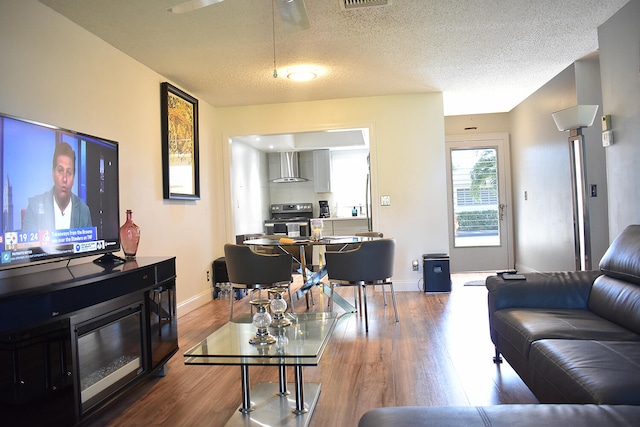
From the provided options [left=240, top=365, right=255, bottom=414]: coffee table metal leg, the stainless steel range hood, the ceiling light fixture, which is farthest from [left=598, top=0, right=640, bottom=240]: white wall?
the stainless steel range hood

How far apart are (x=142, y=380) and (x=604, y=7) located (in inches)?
161

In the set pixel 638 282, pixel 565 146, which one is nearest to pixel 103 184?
pixel 638 282

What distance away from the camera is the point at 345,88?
16.5 ft

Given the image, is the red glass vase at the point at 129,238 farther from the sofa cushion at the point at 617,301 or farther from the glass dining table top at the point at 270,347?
the sofa cushion at the point at 617,301

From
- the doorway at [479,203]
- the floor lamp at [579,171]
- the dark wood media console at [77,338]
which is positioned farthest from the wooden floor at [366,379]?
the doorway at [479,203]

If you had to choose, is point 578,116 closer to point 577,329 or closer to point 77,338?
point 577,329

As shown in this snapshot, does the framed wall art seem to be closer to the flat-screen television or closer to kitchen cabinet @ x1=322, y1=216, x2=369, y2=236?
the flat-screen television

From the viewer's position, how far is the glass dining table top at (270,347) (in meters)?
1.77

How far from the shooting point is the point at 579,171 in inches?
155

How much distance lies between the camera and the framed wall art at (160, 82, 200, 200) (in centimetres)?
421

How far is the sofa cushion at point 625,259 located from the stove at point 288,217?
597 centimetres

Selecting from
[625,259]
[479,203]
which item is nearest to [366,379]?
[625,259]

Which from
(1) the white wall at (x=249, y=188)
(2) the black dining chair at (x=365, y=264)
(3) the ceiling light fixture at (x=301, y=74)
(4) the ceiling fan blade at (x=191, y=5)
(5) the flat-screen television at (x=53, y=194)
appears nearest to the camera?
(5) the flat-screen television at (x=53, y=194)

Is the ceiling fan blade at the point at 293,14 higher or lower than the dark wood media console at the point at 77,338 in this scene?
higher
